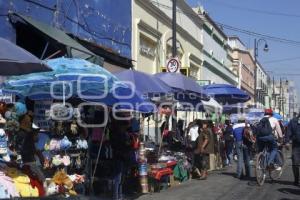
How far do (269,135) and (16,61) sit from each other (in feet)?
26.9

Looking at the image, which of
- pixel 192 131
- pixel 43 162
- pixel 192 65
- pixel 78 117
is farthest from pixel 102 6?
pixel 192 65

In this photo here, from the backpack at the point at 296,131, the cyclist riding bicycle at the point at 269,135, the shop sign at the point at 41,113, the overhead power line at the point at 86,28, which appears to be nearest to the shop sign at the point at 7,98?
the shop sign at the point at 41,113

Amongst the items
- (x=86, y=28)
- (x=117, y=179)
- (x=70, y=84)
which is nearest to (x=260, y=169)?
(x=117, y=179)

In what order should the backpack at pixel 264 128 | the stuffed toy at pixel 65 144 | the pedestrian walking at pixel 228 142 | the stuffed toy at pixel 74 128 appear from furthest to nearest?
1. the pedestrian walking at pixel 228 142
2. the backpack at pixel 264 128
3. the stuffed toy at pixel 74 128
4. the stuffed toy at pixel 65 144

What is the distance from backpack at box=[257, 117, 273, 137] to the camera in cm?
1392

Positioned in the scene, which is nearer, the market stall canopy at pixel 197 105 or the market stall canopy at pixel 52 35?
the market stall canopy at pixel 52 35

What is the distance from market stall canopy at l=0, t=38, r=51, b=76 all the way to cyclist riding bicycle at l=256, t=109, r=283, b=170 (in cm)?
738

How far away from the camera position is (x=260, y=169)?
13859mm

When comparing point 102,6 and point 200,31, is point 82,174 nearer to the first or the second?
point 102,6

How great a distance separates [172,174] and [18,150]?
19.1ft

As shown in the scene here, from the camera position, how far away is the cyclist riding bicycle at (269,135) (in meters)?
13.9

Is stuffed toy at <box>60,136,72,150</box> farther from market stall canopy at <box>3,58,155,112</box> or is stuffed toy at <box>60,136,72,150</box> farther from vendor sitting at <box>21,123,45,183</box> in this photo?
market stall canopy at <box>3,58,155,112</box>

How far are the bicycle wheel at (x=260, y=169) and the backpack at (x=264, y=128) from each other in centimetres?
Result: 52

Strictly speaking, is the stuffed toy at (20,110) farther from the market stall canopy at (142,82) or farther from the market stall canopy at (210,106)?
the market stall canopy at (210,106)
